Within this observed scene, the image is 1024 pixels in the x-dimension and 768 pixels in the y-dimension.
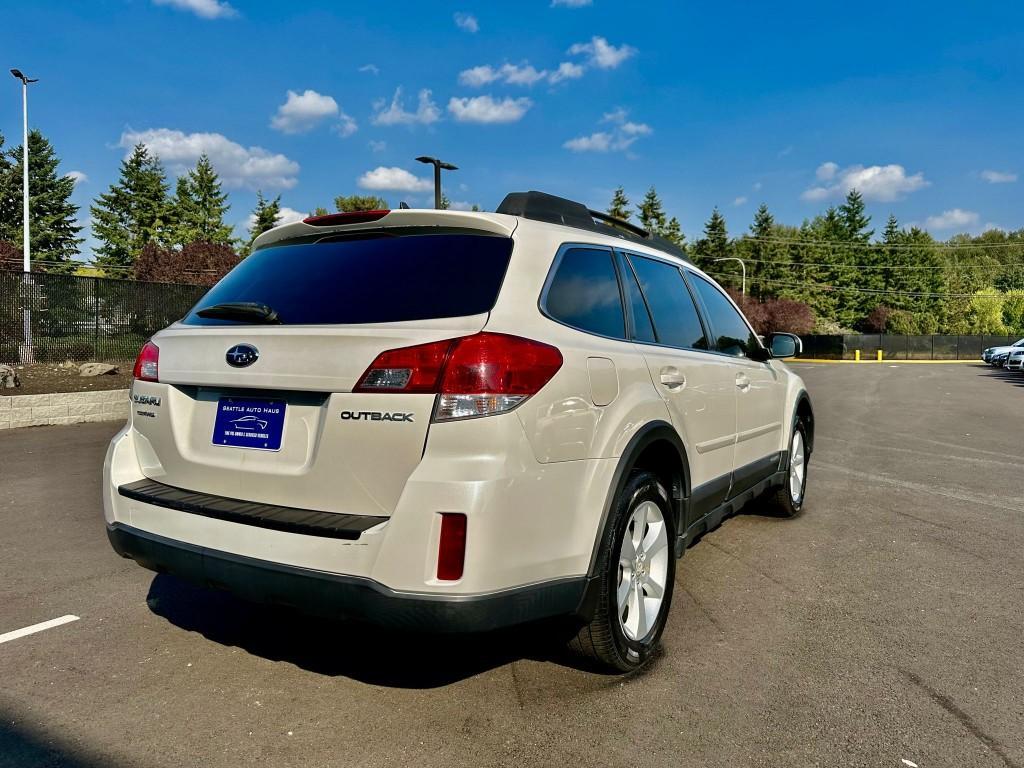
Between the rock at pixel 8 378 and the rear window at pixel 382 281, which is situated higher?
the rear window at pixel 382 281

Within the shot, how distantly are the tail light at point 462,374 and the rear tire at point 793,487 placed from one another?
3765 mm

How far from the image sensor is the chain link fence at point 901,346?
61344 mm

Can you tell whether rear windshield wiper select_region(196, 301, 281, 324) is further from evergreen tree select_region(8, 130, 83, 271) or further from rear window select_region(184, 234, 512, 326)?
evergreen tree select_region(8, 130, 83, 271)

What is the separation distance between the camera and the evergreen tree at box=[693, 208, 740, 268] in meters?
77.6

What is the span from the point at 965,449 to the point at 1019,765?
8603 mm

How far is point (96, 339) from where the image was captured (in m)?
12.8

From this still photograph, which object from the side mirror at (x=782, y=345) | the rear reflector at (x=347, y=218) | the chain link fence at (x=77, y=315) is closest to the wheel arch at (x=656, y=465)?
the rear reflector at (x=347, y=218)

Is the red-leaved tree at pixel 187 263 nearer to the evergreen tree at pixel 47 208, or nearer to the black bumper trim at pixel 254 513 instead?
the evergreen tree at pixel 47 208

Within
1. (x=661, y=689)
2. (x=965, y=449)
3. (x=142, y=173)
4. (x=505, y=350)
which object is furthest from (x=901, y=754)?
(x=142, y=173)

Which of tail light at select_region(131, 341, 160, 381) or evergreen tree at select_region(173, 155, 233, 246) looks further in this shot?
evergreen tree at select_region(173, 155, 233, 246)

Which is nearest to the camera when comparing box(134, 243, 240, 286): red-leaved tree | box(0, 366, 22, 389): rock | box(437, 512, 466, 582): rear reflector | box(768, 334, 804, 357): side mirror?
box(437, 512, 466, 582): rear reflector

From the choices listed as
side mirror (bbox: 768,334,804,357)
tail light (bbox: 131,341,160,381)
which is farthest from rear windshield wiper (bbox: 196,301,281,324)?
side mirror (bbox: 768,334,804,357)

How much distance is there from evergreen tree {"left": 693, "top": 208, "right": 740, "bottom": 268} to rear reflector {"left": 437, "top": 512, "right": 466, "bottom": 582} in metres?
78.4

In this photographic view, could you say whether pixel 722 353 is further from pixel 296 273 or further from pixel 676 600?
pixel 296 273
